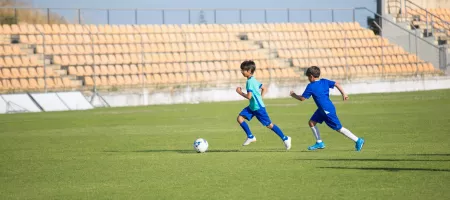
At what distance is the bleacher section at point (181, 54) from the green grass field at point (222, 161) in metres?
10.8

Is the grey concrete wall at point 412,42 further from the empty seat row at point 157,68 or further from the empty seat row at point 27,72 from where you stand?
the empty seat row at point 27,72

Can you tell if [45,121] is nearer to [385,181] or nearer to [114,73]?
[114,73]

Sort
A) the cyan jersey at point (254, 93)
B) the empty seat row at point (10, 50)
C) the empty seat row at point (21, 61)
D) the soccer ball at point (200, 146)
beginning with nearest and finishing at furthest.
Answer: the soccer ball at point (200, 146), the cyan jersey at point (254, 93), the empty seat row at point (21, 61), the empty seat row at point (10, 50)

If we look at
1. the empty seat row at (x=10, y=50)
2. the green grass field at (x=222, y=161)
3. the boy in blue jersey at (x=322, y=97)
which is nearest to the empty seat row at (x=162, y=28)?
the empty seat row at (x=10, y=50)

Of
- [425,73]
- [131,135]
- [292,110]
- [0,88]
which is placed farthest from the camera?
[425,73]

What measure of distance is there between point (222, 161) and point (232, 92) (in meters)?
24.7

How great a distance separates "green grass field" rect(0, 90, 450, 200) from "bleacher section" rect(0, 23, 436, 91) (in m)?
10.8

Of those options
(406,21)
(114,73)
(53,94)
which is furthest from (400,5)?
(53,94)

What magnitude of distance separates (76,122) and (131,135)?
19.1ft

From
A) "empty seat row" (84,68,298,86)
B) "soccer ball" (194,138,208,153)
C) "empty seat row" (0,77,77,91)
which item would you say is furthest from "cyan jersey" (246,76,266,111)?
"empty seat row" (84,68,298,86)

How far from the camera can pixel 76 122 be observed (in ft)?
79.8

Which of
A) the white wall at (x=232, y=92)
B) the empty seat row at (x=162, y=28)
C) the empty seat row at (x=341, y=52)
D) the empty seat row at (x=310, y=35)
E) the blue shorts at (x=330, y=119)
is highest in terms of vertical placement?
the empty seat row at (x=162, y=28)

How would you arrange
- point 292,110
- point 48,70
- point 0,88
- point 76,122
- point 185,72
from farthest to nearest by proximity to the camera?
1. point 185,72
2. point 48,70
3. point 0,88
4. point 292,110
5. point 76,122

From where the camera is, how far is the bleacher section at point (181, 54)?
3369 cm
